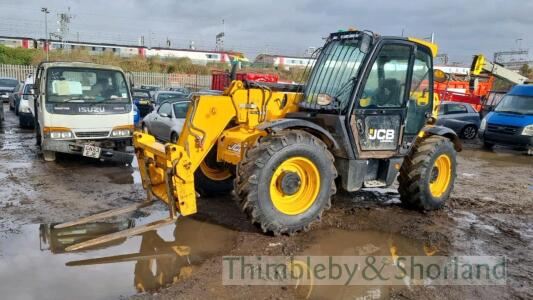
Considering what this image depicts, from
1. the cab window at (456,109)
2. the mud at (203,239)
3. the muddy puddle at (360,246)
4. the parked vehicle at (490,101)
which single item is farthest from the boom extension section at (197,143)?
the parked vehicle at (490,101)

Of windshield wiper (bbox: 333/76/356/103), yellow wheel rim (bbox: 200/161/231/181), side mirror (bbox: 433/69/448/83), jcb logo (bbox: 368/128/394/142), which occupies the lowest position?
yellow wheel rim (bbox: 200/161/231/181)

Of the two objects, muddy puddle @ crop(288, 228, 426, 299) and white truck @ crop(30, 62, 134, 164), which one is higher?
white truck @ crop(30, 62, 134, 164)

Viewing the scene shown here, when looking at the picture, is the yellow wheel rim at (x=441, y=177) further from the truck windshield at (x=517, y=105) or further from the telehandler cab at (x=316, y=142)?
the truck windshield at (x=517, y=105)

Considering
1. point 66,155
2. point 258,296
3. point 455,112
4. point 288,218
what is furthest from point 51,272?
point 455,112

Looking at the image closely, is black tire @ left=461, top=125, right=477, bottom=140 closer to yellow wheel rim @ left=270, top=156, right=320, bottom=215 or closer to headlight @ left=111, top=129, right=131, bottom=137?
headlight @ left=111, top=129, right=131, bottom=137

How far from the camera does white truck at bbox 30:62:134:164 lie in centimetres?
912

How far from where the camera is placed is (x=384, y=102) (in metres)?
6.17

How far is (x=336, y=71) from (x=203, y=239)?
2.88 m

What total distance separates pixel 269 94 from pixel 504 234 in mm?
3762

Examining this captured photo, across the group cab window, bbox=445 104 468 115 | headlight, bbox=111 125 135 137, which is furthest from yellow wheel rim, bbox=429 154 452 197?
cab window, bbox=445 104 468 115

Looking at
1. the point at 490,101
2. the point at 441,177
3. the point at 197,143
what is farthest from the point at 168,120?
the point at 490,101

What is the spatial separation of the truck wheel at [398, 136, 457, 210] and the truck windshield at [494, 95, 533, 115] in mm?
8919

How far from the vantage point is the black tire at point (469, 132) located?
1711cm

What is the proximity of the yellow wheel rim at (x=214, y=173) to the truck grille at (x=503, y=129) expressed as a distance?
10.8 m
